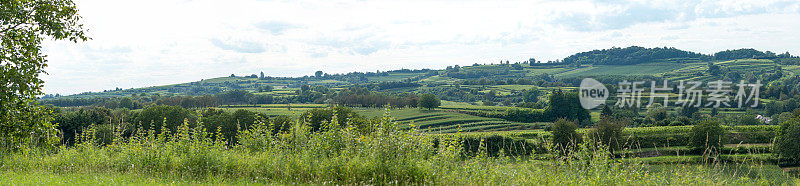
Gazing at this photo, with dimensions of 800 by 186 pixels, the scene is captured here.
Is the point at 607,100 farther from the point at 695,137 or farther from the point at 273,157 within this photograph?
the point at 273,157

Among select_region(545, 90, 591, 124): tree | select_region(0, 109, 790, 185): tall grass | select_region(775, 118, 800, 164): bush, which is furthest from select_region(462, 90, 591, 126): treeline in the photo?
select_region(0, 109, 790, 185): tall grass

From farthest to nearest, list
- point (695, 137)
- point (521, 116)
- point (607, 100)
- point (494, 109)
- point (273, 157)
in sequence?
point (607, 100) → point (494, 109) → point (521, 116) → point (695, 137) → point (273, 157)

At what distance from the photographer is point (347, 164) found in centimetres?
980

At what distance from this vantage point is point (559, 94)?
121m

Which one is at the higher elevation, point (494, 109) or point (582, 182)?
point (582, 182)

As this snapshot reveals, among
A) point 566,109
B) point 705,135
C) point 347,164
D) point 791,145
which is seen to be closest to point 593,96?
point 566,109

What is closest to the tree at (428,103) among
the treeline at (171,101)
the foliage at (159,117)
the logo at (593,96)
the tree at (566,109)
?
the tree at (566,109)

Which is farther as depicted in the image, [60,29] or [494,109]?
[494,109]

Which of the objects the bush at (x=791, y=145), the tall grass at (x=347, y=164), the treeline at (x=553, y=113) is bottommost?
the treeline at (x=553, y=113)

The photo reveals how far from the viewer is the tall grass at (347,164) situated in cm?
951

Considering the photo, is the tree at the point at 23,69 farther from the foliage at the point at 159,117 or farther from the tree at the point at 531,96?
the tree at the point at 531,96

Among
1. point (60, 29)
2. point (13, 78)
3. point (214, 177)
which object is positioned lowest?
point (214, 177)

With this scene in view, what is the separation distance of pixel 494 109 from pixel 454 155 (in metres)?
116

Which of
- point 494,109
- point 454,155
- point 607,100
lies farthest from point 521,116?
point 454,155
